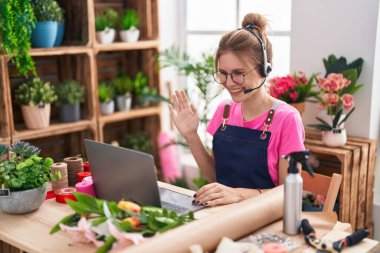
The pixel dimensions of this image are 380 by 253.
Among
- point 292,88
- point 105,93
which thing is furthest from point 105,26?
point 292,88

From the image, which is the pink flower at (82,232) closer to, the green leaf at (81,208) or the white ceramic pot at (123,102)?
the green leaf at (81,208)

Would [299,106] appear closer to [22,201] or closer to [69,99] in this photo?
[69,99]

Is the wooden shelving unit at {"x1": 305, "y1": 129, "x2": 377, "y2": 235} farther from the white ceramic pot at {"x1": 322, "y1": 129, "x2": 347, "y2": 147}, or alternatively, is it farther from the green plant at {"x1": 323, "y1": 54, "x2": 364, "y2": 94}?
the green plant at {"x1": 323, "y1": 54, "x2": 364, "y2": 94}

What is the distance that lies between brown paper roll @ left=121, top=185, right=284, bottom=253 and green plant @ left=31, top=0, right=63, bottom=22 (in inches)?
87.5

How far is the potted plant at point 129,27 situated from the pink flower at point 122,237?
2.65 metres

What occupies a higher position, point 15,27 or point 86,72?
point 15,27

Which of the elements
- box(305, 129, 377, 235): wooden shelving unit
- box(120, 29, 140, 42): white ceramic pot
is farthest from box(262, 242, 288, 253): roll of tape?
box(120, 29, 140, 42): white ceramic pot

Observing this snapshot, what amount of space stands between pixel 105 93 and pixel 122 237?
251 cm

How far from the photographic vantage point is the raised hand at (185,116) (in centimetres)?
222

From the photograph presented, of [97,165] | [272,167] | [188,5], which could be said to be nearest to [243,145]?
[272,167]

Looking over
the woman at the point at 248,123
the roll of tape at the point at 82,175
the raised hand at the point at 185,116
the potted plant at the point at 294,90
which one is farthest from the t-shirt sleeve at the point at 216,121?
the potted plant at the point at 294,90

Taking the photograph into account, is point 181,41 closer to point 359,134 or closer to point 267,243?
point 359,134

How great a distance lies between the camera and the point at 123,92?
398 centimetres

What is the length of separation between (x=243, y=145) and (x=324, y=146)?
987 millimetres
